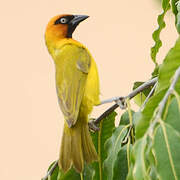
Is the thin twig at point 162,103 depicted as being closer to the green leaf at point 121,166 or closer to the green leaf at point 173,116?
the green leaf at point 173,116

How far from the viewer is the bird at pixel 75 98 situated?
5.84ft

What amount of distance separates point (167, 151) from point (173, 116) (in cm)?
10

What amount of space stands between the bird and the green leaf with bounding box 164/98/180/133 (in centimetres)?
56

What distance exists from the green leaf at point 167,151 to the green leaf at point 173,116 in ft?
0.15

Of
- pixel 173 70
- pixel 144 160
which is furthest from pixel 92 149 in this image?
pixel 144 160

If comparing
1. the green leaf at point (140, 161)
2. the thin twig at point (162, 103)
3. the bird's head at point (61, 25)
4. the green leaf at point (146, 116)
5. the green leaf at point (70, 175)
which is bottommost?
the green leaf at point (70, 175)

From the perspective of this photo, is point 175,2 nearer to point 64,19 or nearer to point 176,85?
point 176,85

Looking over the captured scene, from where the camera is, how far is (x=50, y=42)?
2824 mm

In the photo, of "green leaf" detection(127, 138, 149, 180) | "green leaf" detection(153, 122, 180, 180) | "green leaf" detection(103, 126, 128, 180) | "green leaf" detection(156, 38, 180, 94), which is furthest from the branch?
"green leaf" detection(127, 138, 149, 180)

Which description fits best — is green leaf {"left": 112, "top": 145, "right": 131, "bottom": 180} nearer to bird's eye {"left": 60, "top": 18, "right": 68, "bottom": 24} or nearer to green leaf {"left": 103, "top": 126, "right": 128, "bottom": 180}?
green leaf {"left": 103, "top": 126, "right": 128, "bottom": 180}

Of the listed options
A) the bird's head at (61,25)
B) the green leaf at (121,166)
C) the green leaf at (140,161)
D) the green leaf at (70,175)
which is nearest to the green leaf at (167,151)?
the green leaf at (140,161)

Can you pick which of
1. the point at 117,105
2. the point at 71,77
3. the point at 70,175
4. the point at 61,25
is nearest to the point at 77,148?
the point at 70,175

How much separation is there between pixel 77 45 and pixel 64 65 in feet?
1.00

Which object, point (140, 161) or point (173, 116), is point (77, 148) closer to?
point (173, 116)
